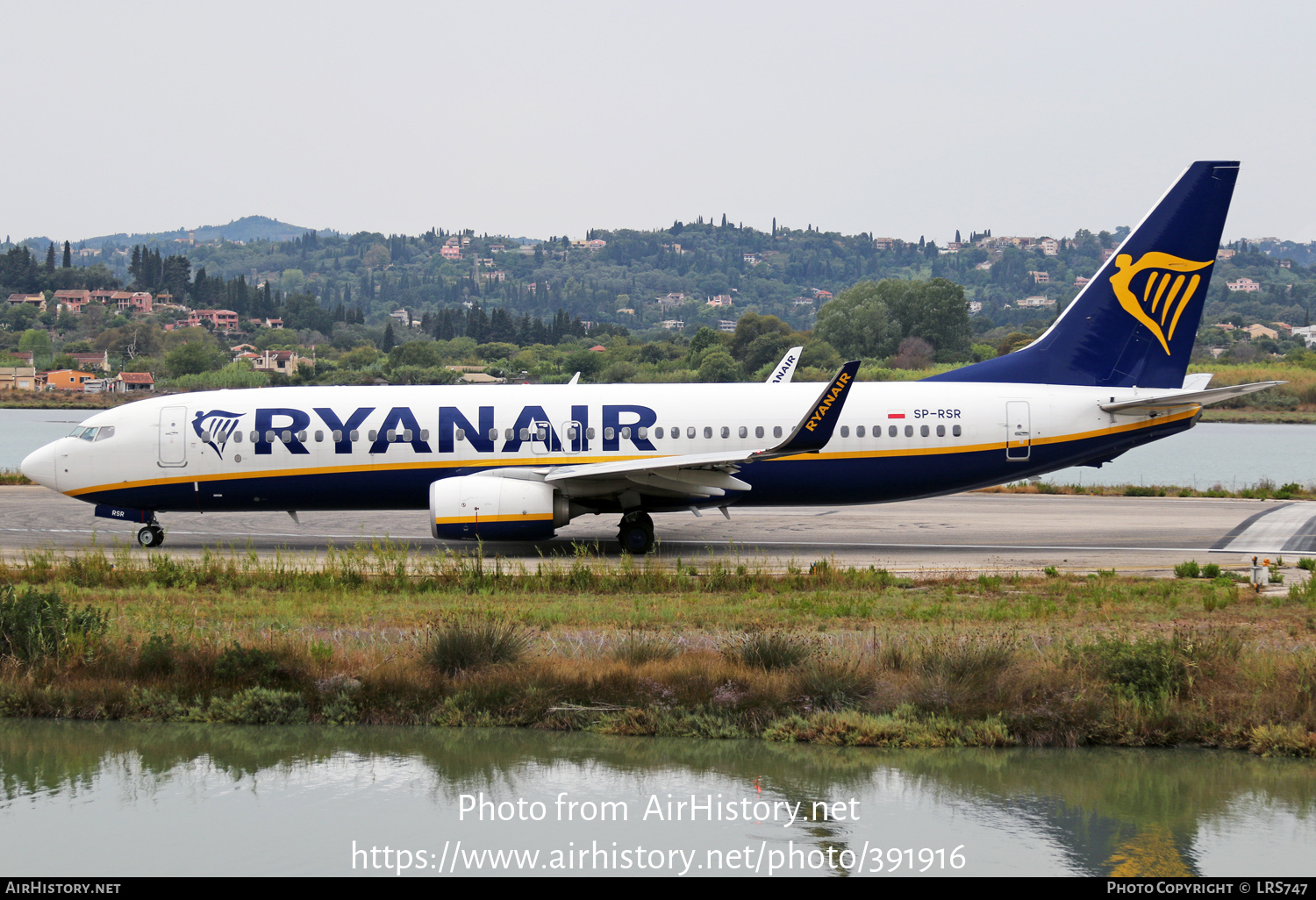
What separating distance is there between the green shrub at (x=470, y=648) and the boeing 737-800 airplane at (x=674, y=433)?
34.8 ft

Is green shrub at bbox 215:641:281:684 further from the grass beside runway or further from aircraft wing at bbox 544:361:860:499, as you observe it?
aircraft wing at bbox 544:361:860:499

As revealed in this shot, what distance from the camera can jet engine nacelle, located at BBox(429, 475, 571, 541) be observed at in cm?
2434

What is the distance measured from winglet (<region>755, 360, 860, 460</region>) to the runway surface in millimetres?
2235

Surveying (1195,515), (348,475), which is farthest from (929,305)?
(348,475)

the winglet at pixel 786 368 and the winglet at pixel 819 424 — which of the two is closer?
the winglet at pixel 819 424

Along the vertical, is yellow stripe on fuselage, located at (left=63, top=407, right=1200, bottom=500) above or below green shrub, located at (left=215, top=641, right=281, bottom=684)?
above

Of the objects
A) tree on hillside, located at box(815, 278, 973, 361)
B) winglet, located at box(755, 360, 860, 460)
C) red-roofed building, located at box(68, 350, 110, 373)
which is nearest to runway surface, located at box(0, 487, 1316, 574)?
winglet, located at box(755, 360, 860, 460)

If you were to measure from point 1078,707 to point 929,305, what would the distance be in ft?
488

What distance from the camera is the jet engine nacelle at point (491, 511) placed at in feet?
79.9

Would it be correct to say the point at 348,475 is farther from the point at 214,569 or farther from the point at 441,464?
the point at 214,569

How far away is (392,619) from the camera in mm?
17188

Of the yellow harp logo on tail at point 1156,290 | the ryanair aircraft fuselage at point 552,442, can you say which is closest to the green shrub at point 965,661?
the ryanair aircraft fuselage at point 552,442

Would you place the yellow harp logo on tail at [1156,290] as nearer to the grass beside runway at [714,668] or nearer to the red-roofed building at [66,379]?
the grass beside runway at [714,668]

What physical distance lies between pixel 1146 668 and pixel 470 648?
7700 millimetres
